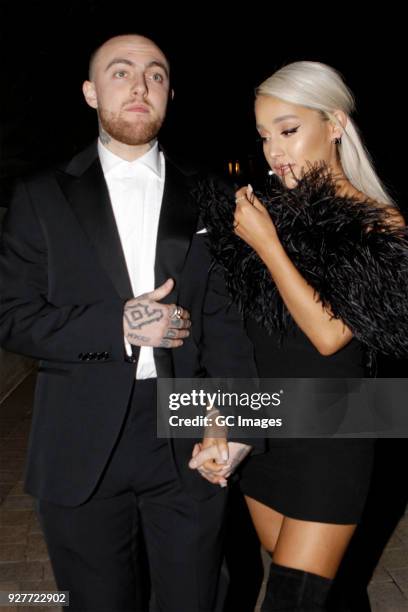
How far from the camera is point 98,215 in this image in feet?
6.89

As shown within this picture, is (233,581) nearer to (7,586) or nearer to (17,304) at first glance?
(7,586)

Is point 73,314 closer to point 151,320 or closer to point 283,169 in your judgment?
point 151,320

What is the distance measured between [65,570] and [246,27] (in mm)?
11156

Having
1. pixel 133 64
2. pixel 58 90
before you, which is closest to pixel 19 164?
pixel 58 90

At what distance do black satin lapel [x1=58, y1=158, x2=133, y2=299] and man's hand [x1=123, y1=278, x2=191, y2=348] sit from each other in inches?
3.9

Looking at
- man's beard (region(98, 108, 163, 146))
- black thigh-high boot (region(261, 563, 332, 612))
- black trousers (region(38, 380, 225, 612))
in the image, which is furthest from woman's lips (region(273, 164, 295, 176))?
black thigh-high boot (region(261, 563, 332, 612))

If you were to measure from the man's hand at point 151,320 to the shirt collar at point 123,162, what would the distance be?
1.58 ft

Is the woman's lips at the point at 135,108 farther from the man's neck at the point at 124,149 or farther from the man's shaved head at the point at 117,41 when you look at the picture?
the man's shaved head at the point at 117,41

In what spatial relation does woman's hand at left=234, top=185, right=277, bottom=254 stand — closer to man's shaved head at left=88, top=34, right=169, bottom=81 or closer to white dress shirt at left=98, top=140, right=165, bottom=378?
white dress shirt at left=98, top=140, right=165, bottom=378

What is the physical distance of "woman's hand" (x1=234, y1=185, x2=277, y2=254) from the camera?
2129 mm

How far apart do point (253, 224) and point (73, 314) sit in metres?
0.66

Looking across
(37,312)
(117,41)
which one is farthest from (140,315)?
(117,41)

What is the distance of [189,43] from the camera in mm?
12031

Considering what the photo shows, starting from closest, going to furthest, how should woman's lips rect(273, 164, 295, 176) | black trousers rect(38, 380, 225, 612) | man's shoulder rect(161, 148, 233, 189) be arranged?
black trousers rect(38, 380, 225, 612) → man's shoulder rect(161, 148, 233, 189) → woman's lips rect(273, 164, 295, 176)
